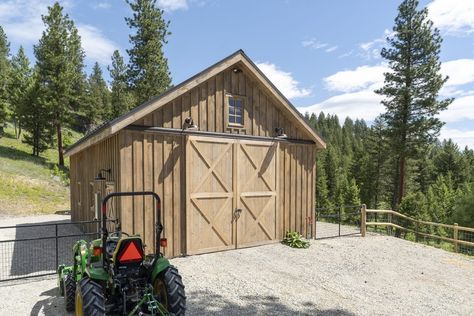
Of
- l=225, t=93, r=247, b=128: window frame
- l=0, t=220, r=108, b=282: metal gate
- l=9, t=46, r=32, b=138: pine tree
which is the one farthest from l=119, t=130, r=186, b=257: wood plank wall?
l=9, t=46, r=32, b=138: pine tree

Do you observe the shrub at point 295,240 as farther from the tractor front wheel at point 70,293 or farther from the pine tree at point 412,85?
the pine tree at point 412,85

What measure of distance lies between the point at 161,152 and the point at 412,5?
77.8ft

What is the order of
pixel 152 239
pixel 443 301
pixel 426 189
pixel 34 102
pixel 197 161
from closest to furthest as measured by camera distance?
pixel 443 301, pixel 152 239, pixel 197 161, pixel 34 102, pixel 426 189

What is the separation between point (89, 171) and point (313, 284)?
9.83 metres

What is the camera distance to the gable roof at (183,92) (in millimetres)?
8530

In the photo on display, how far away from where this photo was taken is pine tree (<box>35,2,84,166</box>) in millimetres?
29203

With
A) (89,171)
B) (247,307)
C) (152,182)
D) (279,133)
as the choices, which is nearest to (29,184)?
(89,171)

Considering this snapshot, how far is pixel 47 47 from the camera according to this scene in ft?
96.0

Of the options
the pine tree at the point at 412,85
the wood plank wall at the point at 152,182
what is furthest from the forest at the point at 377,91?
the wood plank wall at the point at 152,182

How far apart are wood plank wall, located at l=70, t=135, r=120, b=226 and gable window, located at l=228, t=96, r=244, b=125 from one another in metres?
3.81

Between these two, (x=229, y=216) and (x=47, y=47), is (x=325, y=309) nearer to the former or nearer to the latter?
(x=229, y=216)

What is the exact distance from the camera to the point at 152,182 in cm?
914

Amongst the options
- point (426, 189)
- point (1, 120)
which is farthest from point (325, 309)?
point (426, 189)

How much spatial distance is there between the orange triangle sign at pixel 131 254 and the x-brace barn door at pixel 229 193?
16.6 ft
